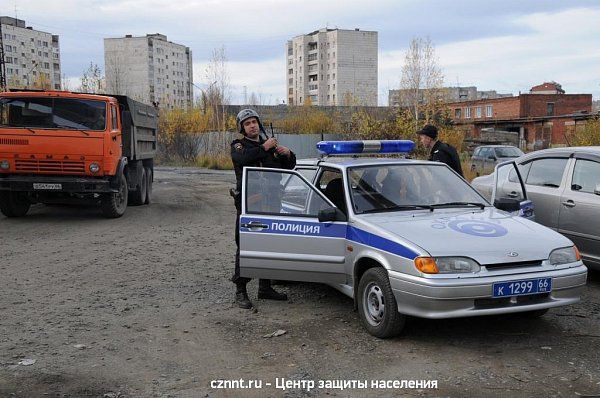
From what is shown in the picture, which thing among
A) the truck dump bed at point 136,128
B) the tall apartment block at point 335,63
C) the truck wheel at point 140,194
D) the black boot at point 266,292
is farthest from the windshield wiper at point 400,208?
the tall apartment block at point 335,63

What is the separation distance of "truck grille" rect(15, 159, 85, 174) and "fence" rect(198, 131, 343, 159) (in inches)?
985

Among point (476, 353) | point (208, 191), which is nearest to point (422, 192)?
point (476, 353)

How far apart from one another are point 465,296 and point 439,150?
337cm

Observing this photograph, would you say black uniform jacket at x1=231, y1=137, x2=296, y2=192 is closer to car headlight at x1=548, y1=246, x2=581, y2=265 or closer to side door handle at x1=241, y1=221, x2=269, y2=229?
side door handle at x1=241, y1=221, x2=269, y2=229

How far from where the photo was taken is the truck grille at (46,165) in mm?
10586

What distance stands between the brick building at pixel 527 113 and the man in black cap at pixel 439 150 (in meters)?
44.1

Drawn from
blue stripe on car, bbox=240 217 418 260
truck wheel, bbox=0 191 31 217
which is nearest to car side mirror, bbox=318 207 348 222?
blue stripe on car, bbox=240 217 418 260

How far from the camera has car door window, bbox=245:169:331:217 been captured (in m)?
5.16

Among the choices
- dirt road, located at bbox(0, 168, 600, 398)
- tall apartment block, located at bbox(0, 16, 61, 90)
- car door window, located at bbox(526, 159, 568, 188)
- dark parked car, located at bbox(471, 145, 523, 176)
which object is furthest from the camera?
tall apartment block, located at bbox(0, 16, 61, 90)

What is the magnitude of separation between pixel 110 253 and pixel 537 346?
6.05 m

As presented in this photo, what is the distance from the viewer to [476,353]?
4.26 m

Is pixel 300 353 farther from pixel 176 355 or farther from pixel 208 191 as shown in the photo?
pixel 208 191

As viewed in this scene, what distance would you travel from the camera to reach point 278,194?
5.25 meters

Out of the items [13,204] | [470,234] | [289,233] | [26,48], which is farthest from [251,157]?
[26,48]
